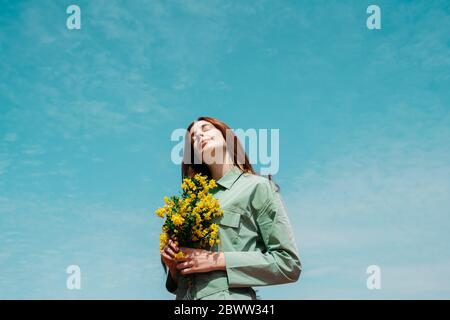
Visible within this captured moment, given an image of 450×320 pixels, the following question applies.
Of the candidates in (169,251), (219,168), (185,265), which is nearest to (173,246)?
(169,251)

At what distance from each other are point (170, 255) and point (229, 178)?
91cm

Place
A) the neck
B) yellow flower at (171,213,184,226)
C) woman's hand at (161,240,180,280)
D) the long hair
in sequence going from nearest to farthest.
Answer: yellow flower at (171,213,184,226), woman's hand at (161,240,180,280), the neck, the long hair

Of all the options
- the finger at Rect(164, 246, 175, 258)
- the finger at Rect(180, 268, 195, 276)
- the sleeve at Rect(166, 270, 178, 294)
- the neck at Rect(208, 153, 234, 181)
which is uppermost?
the neck at Rect(208, 153, 234, 181)

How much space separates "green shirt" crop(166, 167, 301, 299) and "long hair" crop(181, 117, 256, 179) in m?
0.29

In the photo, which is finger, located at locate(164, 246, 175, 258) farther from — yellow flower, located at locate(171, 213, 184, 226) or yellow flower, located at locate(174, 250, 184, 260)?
yellow flower, located at locate(171, 213, 184, 226)

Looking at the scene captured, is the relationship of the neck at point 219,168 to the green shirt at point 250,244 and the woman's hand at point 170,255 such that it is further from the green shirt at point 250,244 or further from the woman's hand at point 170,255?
the woman's hand at point 170,255

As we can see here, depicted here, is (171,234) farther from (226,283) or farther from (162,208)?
(226,283)

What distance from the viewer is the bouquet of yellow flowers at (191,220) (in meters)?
5.04

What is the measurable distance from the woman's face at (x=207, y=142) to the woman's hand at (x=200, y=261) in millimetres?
938

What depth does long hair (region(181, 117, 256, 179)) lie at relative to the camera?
18.8 ft

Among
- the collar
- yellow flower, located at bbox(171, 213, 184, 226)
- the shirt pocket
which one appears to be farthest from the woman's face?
yellow flower, located at bbox(171, 213, 184, 226)

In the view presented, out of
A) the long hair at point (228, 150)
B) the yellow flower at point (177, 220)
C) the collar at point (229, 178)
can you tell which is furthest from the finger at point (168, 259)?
the long hair at point (228, 150)
